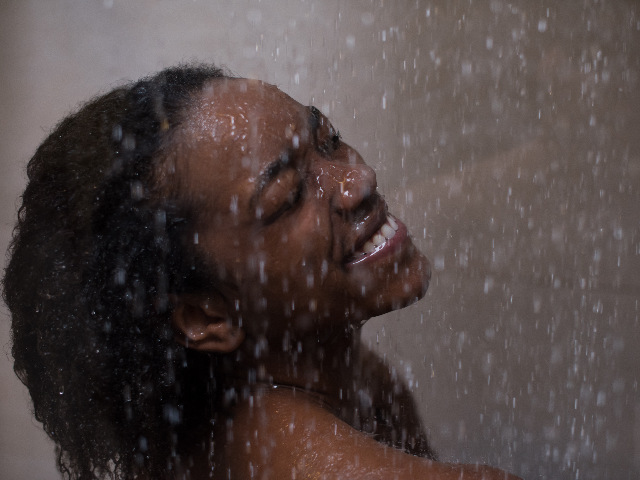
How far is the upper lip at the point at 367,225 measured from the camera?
1110mm

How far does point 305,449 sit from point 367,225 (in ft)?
1.13

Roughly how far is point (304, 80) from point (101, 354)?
1.03 m

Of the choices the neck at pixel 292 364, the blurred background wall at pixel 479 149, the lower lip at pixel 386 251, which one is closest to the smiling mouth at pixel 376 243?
the lower lip at pixel 386 251

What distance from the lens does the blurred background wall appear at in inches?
73.3

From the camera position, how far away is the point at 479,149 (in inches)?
76.6

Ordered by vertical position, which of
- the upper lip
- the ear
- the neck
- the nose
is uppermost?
the nose

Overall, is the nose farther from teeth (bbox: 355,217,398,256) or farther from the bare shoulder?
the bare shoulder

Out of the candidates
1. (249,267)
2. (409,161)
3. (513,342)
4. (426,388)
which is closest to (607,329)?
(513,342)

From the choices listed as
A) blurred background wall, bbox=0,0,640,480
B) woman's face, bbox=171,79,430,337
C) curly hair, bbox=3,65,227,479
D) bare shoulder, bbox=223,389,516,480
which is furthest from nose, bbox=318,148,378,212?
blurred background wall, bbox=0,0,640,480

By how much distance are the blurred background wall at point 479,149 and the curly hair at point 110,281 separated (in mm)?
761

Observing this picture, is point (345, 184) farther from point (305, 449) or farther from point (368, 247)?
point (305, 449)

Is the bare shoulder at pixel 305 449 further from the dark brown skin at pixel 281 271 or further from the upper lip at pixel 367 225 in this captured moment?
the upper lip at pixel 367 225

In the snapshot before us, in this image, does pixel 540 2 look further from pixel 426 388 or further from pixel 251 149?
pixel 251 149

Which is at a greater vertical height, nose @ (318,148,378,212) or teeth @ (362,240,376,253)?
nose @ (318,148,378,212)
